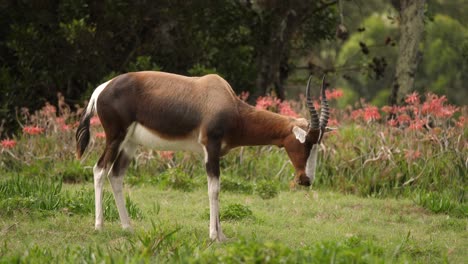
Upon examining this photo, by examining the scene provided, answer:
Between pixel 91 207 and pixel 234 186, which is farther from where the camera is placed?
pixel 234 186

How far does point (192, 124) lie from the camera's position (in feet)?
25.3

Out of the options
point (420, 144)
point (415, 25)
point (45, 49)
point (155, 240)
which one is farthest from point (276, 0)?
point (155, 240)

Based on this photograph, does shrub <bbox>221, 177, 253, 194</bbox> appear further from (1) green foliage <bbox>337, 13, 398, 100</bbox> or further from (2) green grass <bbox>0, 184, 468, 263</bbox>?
(1) green foliage <bbox>337, 13, 398, 100</bbox>

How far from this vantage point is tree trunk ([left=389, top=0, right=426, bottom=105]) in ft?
51.0

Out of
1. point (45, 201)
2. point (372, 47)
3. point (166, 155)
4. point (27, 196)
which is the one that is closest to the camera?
point (45, 201)

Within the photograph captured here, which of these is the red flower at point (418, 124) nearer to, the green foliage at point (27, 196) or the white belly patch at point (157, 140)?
the white belly patch at point (157, 140)

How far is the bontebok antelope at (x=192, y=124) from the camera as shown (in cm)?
766

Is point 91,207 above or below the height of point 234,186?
above

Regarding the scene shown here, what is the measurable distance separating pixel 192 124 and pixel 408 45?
9117 mm

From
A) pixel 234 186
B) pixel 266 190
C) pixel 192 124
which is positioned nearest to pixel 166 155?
pixel 234 186

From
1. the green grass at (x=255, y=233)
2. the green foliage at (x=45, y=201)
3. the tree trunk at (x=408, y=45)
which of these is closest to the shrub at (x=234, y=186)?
the green grass at (x=255, y=233)

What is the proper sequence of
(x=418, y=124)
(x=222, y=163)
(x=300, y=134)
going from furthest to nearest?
(x=222, y=163), (x=418, y=124), (x=300, y=134)

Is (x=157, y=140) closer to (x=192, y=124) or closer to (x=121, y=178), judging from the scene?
(x=192, y=124)

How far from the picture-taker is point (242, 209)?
9133mm
